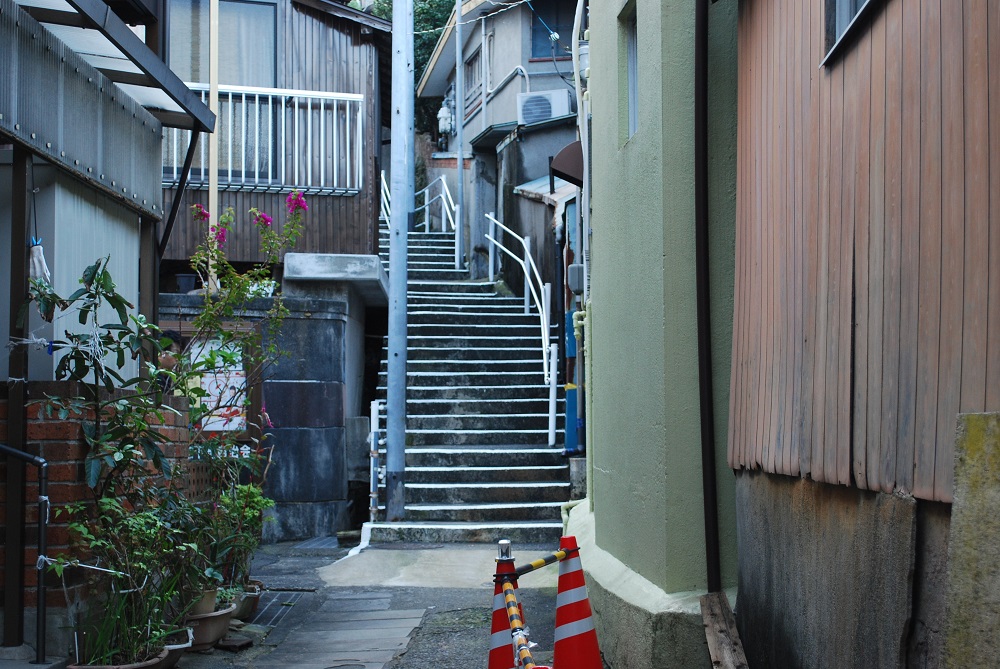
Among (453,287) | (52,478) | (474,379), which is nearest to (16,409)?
(52,478)

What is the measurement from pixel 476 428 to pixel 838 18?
9298 millimetres

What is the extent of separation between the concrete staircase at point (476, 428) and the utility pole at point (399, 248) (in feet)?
1.06

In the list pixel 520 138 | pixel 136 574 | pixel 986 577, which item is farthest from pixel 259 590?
pixel 520 138

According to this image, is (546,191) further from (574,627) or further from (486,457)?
(574,627)

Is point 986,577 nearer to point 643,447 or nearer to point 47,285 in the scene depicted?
point 643,447

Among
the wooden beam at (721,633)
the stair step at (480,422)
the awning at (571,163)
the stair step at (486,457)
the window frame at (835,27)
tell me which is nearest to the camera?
the window frame at (835,27)

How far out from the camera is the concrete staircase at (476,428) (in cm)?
1059

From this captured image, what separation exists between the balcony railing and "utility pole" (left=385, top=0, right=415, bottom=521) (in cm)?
66

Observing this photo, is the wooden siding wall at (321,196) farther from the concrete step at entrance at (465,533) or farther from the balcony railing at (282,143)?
the concrete step at entrance at (465,533)

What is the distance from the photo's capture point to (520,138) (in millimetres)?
17703

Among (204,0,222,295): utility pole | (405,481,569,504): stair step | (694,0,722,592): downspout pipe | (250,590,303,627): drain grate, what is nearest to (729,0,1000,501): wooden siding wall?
(694,0,722,592): downspout pipe

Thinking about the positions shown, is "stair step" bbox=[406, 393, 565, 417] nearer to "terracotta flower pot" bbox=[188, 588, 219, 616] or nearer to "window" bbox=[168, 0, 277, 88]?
"window" bbox=[168, 0, 277, 88]

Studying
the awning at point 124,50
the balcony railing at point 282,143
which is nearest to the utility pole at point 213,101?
the balcony railing at point 282,143

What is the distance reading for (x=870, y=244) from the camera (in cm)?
314
